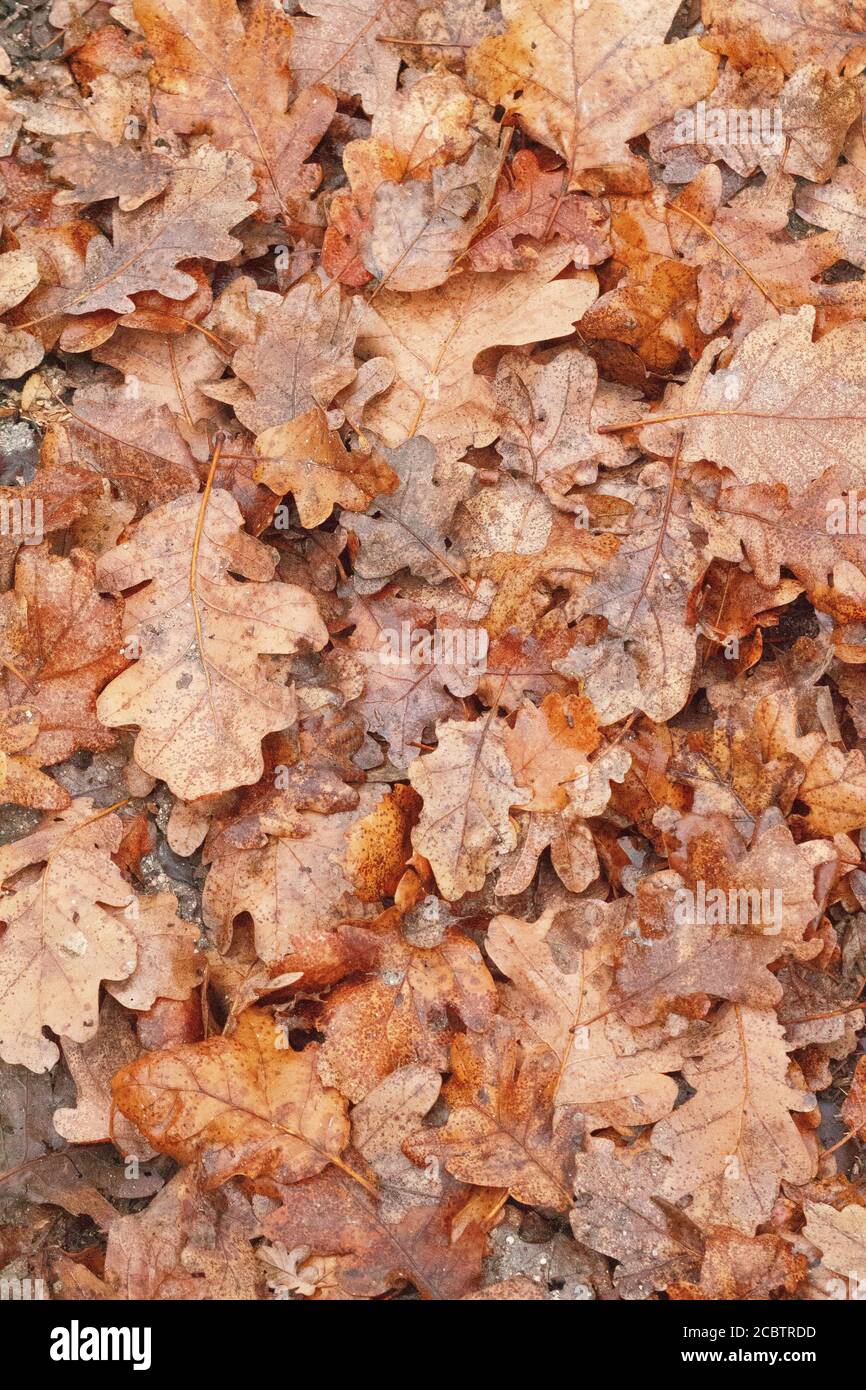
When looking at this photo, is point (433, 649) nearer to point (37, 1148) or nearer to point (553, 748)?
point (553, 748)

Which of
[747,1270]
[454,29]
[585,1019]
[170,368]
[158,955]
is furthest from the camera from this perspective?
[454,29]

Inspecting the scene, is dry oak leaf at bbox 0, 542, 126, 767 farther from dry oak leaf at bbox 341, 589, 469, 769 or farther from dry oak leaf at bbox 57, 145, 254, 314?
dry oak leaf at bbox 57, 145, 254, 314

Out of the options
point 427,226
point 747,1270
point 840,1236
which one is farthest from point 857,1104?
point 427,226

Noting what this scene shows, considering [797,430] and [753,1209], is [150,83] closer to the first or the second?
[797,430]

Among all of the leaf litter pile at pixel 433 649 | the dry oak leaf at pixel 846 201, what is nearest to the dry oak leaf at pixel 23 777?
the leaf litter pile at pixel 433 649

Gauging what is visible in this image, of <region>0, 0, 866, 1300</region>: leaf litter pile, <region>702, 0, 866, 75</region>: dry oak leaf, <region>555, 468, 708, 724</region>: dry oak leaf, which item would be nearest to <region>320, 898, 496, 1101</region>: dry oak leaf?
<region>0, 0, 866, 1300</region>: leaf litter pile
